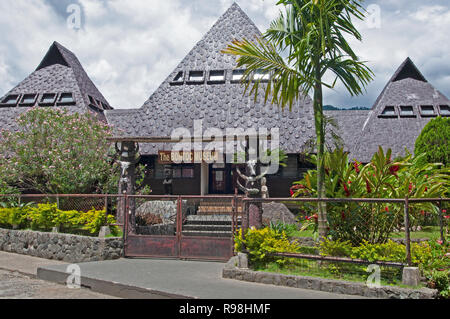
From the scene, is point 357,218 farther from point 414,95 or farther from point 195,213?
point 414,95

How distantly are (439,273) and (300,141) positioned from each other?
1048 cm

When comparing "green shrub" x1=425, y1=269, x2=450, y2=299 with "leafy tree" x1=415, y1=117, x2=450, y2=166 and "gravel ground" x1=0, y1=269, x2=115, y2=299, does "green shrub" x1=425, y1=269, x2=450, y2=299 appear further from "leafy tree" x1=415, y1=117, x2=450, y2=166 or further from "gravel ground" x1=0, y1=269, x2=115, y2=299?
Result: "leafy tree" x1=415, y1=117, x2=450, y2=166

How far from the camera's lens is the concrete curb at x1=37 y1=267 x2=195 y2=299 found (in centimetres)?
661

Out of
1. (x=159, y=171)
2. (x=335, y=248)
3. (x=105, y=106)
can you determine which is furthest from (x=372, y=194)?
(x=105, y=106)

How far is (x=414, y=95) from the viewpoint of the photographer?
2172 cm

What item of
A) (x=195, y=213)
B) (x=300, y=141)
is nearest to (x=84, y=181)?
(x=195, y=213)

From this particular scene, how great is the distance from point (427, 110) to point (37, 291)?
19895mm

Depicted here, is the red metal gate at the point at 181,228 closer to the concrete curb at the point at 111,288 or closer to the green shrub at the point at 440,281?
the concrete curb at the point at 111,288

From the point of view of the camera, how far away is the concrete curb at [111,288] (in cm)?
661

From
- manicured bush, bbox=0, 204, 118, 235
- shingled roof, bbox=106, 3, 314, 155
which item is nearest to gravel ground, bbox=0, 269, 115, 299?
manicured bush, bbox=0, 204, 118, 235

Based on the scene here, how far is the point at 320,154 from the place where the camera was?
796cm

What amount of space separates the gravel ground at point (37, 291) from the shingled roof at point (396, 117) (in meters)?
13.9

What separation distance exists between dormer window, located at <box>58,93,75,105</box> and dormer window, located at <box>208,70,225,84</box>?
730cm

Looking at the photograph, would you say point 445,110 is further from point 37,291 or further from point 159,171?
point 37,291
